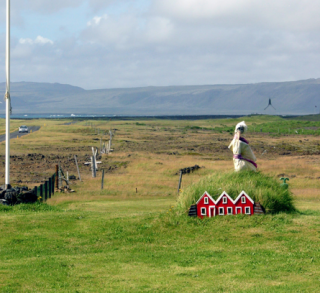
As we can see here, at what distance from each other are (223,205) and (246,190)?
967 millimetres

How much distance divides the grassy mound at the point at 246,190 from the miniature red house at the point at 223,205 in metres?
0.39

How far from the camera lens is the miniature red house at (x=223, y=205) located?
53.7 ft

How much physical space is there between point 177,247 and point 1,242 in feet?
16.5

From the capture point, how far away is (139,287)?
10.2 metres

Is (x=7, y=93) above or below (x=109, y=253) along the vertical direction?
above

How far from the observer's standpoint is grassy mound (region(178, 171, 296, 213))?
55.0ft

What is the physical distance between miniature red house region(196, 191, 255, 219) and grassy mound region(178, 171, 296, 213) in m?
0.39

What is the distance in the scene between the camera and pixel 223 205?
16531 mm

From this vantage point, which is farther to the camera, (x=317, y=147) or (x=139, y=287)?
(x=317, y=147)

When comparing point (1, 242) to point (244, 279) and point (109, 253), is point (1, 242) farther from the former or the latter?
point (244, 279)

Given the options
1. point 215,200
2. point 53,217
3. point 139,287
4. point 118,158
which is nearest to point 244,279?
point 139,287

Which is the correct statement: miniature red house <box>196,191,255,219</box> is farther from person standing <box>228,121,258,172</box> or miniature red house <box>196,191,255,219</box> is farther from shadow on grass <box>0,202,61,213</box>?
shadow on grass <box>0,202,61,213</box>

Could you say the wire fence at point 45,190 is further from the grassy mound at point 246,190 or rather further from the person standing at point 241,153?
the person standing at point 241,153

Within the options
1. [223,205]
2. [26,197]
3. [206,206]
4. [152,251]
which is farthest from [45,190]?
[152,251]
